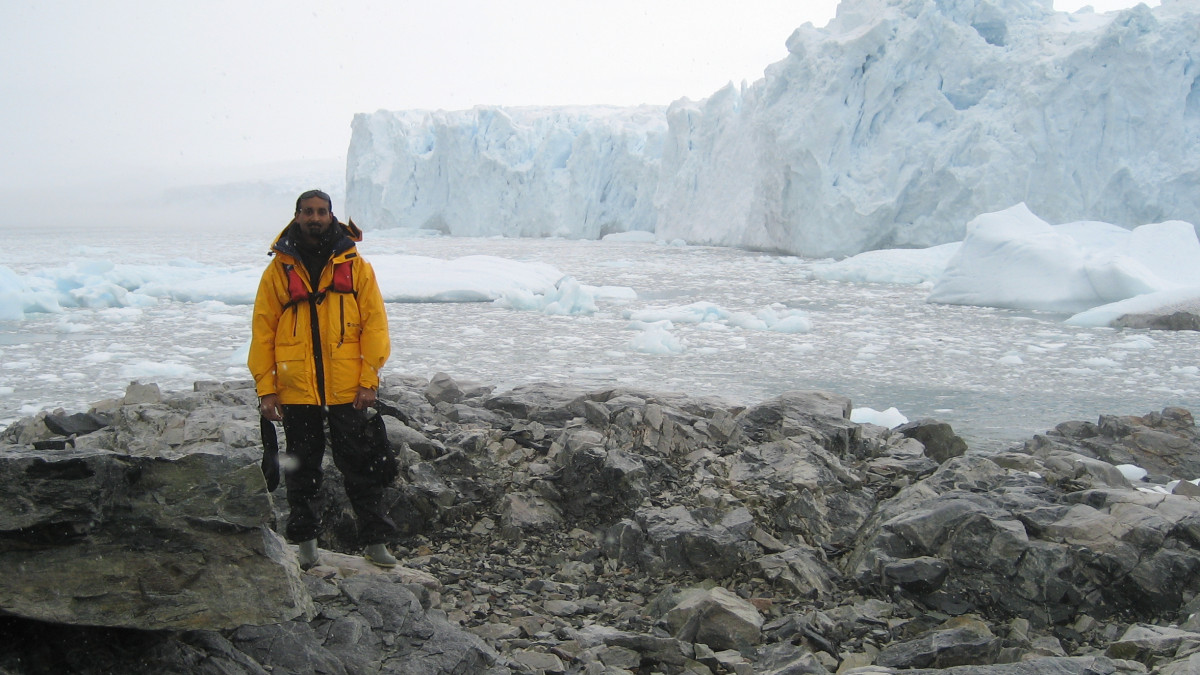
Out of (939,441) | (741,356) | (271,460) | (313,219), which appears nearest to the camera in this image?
(313,219)

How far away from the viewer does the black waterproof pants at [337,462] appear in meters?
2.47

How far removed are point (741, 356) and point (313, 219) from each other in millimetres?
6287

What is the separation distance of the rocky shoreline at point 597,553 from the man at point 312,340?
247mm

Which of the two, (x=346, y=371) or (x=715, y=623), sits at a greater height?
(x=346, y=371)

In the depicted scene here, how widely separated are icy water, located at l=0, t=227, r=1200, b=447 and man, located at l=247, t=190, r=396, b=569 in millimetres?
3585

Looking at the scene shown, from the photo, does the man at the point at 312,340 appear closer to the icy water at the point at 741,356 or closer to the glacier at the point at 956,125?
the icy water at the point at 741,356

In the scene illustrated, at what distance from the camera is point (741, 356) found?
8.25 meters

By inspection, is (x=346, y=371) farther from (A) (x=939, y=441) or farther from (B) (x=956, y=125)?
(B) (x=956, y=125)

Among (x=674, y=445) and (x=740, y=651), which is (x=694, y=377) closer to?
(x=674, y=445)

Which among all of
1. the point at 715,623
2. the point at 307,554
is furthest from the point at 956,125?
the point at 307,554

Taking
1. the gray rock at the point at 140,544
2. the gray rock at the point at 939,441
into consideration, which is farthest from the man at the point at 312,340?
the gray rock at the point at 939,441

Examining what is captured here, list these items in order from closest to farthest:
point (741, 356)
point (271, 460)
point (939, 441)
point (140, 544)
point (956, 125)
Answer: point (140, 544) < point (271, 460) < point (939, 441) < point (741, 356) < point (956, 125)

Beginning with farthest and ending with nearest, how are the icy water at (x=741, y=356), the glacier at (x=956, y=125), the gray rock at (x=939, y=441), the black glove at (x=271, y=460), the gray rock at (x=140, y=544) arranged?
the glacier at (x=956, y=125) < the icy water at (x=741, y=356) < the gray rock at (x=939, y=441) < the black glove at (x=271, y=460) < the gray rock at (x=140, y=544)

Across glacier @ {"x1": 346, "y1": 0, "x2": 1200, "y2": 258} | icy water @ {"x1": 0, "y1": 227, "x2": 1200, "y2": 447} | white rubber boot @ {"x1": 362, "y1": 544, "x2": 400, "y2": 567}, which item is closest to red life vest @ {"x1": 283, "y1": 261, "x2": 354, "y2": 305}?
white rubber boot @ {"x1": 362, "y1": 544, "x2": 400, "y2": 567}
